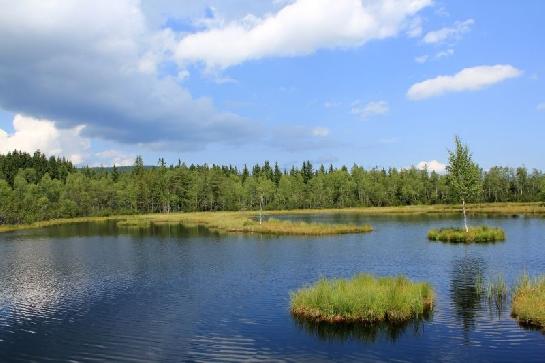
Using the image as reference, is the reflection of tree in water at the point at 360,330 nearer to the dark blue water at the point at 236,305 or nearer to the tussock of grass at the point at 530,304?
the dark blue water at the point at 236,305

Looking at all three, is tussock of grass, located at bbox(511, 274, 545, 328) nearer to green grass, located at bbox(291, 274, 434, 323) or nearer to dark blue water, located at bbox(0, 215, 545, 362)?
dark blue water, located at bbox(0, 215, 545, 362)

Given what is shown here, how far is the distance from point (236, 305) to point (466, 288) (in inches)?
743

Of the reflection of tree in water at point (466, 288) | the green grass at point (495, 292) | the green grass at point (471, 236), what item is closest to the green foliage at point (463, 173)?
the green grass at point (471, 236)

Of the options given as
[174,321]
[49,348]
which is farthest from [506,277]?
[49,348]

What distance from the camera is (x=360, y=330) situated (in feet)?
91.8

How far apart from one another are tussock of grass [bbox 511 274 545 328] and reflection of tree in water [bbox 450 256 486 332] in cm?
255

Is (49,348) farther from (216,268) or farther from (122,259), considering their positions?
(122,259)

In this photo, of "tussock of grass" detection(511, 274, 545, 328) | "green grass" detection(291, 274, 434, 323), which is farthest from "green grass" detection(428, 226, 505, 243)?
"green grass" detection(291, 274, 434, 323)

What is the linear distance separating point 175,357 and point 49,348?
806cm

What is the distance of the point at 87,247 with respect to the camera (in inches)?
3063

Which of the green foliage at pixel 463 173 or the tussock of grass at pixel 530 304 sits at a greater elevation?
the green foliage at pixel 463 173

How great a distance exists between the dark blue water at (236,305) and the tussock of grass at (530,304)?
895mm

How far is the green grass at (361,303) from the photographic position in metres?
29.6

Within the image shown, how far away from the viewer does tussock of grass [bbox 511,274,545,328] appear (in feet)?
91.8
